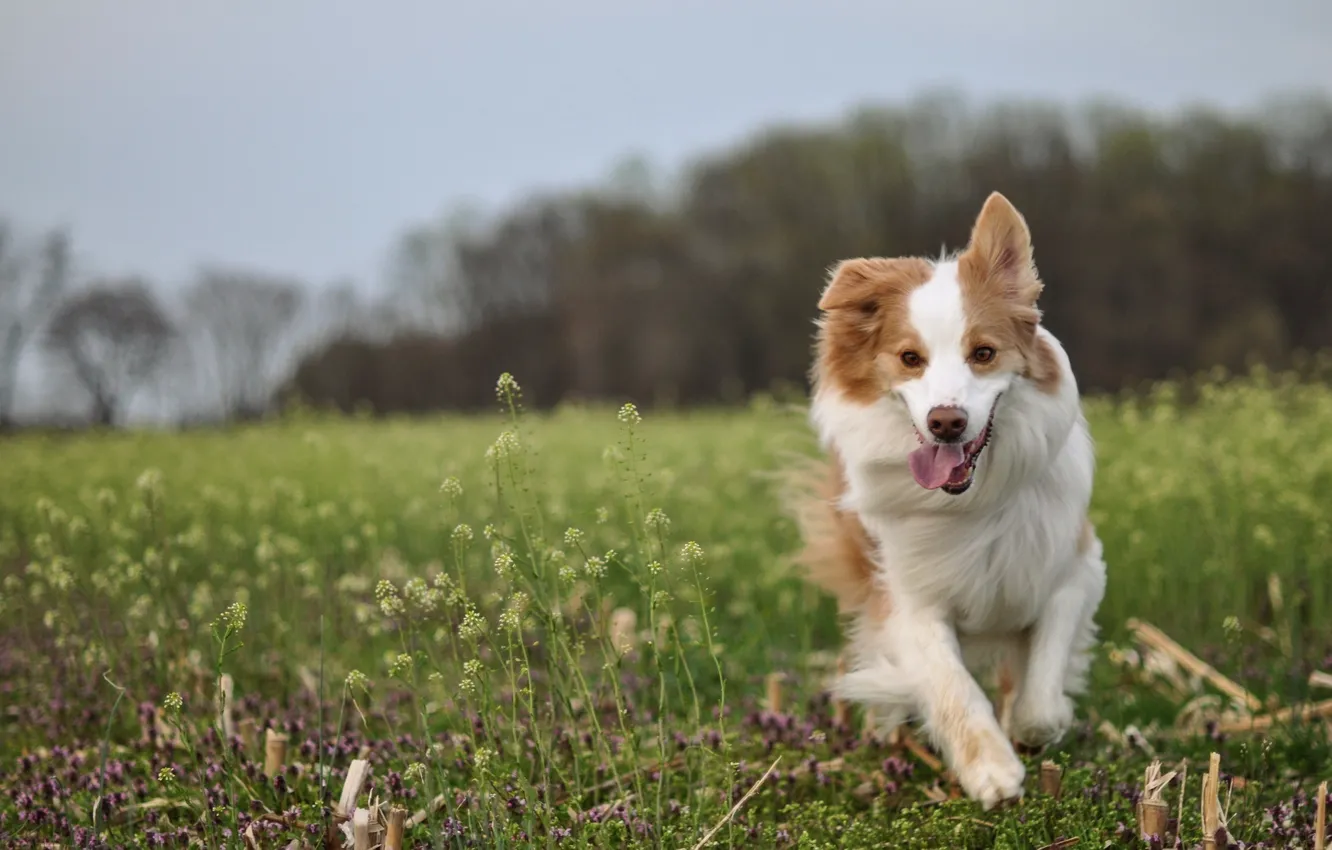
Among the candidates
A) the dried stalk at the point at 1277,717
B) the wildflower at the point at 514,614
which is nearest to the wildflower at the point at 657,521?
the wildflower at the point at 514,614

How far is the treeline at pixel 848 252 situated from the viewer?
75.1 ft

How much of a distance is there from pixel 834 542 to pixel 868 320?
48.8 inches

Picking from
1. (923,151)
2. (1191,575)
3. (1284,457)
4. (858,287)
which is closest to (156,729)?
(858,287)

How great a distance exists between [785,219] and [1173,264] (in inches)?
356

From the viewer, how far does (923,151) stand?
2795cm

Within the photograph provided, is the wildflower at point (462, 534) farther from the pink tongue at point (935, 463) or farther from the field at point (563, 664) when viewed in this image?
the pink tongue at point (935, 463)

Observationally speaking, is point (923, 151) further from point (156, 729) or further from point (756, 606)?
point (156, 729)

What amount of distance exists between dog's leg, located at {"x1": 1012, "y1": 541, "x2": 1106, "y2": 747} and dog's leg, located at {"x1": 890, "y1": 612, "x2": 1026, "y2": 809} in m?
0.14

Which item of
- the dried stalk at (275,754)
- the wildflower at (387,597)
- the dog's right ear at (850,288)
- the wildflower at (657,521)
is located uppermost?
the dog's right ear at (850,288)

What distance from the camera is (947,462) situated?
3.66 meters

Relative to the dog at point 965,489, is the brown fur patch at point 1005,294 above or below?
above

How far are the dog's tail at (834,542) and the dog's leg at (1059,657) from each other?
593 mm

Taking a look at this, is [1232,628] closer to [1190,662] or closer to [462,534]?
[1190,662]

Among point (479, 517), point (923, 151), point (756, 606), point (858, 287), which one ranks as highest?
point (923, 151)
